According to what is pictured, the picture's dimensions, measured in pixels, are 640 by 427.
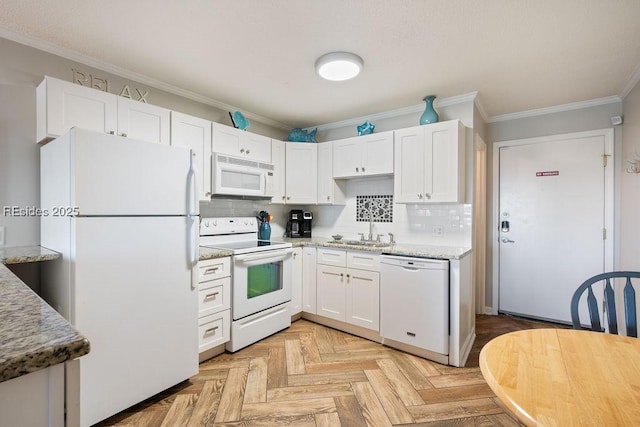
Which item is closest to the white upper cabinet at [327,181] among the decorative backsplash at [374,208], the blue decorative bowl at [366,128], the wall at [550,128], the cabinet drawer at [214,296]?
the decorative backsplash at [374,208]

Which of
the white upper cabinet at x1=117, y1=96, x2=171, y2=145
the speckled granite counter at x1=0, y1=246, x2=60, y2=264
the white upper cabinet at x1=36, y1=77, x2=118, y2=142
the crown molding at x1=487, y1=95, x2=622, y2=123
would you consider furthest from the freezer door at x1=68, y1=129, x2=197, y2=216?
the crown molding at x1=487, y1=95, x2=622, y2=123

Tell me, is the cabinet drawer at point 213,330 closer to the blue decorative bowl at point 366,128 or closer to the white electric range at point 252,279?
the white electric range at point 252,279

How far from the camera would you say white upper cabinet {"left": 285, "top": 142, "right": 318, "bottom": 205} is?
12.0 ft

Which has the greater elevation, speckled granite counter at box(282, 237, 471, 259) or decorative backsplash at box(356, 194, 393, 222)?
decorative backsplash at box(356, 194, 393, 222)

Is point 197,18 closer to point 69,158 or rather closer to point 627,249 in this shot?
point 69,158

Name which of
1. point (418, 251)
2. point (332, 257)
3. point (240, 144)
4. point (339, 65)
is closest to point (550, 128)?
point (418, 251)

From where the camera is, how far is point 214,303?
8.12 ft

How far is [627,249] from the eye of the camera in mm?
2701

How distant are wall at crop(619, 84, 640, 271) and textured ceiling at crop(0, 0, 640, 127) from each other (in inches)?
9.4

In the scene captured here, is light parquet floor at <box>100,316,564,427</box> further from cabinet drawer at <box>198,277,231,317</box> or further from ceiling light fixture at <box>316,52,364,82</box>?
ceiling light fixture at <box>316,52,364,82</box>

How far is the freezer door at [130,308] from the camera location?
65.8 inches

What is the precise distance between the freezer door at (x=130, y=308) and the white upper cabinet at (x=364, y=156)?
197 cm

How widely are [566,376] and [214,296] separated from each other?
2.26 meters

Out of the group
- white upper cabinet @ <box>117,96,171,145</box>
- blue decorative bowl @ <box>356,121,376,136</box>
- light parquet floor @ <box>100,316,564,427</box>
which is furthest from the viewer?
blue decorative bowl @ <box>356,121,376,136</box>
